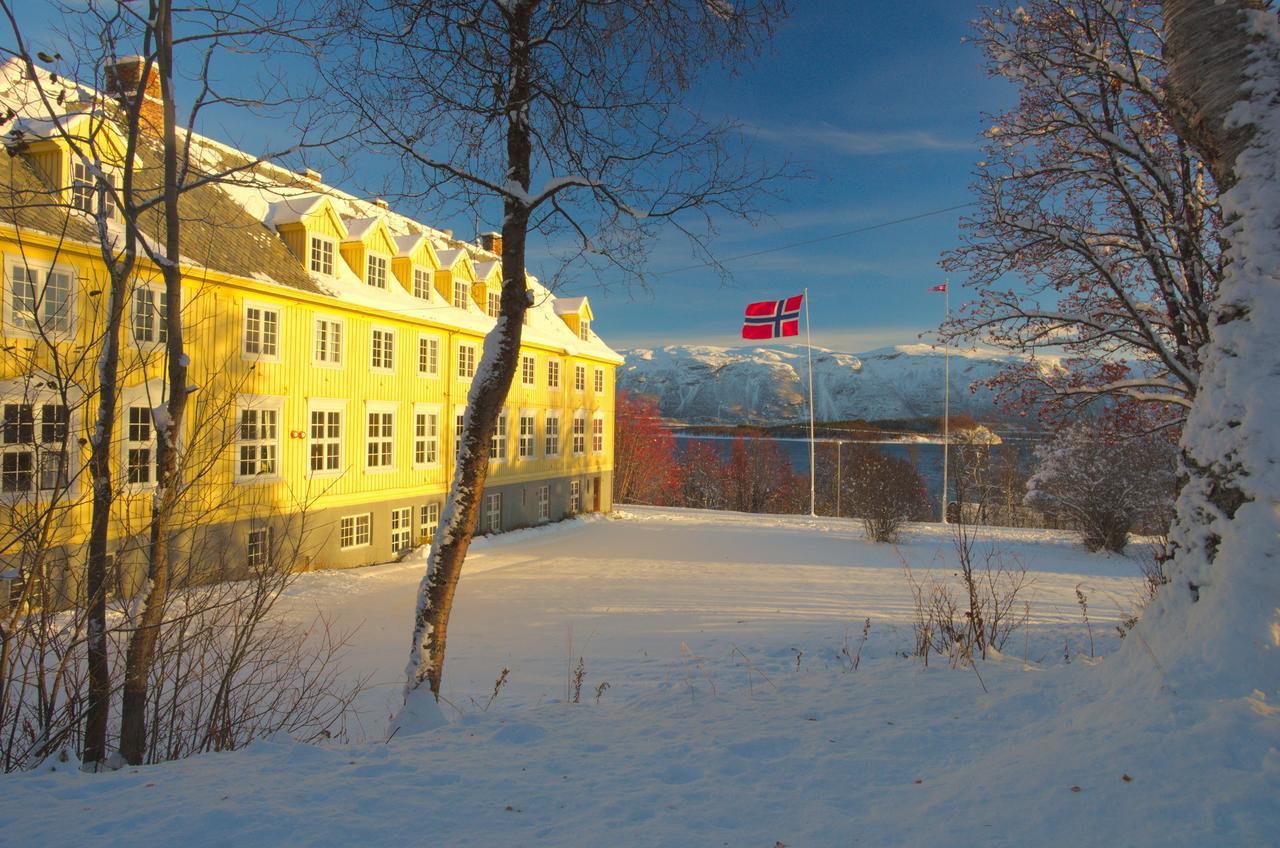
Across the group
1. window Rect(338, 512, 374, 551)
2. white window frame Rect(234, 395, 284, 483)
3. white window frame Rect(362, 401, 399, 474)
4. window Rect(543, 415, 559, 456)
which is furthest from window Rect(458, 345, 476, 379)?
white window frame Rect(234, 395, 284, 483)

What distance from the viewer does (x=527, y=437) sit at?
29.7 meters

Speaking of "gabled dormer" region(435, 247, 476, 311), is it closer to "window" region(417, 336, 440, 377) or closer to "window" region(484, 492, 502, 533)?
"window" region(417, 336, 440, 377)

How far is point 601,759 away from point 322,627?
1141 centimetres

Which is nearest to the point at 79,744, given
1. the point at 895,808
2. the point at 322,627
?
the point at 895,808

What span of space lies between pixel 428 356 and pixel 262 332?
665 centimetres

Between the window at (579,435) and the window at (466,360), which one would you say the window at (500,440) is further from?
the window at (579,435)

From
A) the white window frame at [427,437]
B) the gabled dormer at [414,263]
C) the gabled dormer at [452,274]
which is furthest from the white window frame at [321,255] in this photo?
the white window frame at [427,437]

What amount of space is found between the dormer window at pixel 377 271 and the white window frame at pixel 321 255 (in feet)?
4.93

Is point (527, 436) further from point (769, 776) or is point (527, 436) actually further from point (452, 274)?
point (769, 776)

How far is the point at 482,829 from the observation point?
132 inches

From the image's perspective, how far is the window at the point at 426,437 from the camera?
23500 millimetres

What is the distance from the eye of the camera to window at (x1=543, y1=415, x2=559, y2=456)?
102 feet

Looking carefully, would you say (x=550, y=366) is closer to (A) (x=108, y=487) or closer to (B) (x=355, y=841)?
(A) (x=108, y=487)

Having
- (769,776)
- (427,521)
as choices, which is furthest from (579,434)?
(769,776)
